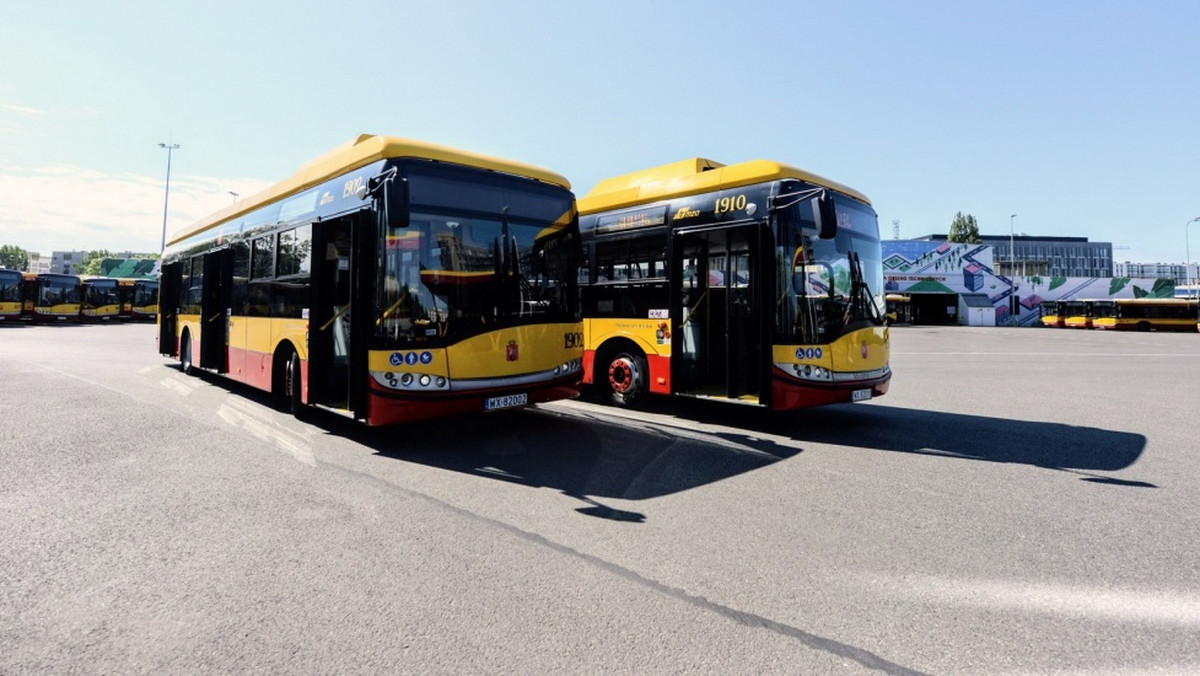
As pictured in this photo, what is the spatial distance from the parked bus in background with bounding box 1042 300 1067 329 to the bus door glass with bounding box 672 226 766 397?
62770mm

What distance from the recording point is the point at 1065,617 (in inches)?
120

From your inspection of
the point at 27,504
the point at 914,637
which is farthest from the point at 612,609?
the point at 27,504

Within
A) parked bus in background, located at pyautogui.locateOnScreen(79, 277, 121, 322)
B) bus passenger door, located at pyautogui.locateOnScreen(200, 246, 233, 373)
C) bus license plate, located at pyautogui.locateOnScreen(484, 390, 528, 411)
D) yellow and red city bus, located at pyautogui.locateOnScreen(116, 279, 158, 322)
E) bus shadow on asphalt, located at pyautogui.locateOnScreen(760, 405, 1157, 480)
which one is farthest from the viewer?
yellow and red city bus, located at pyautogui.locateOnScreen(116, 279, 158, 322)

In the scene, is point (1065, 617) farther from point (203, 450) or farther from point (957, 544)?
point (203, 450)

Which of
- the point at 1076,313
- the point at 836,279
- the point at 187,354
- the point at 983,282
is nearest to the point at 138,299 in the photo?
the point at 187,354

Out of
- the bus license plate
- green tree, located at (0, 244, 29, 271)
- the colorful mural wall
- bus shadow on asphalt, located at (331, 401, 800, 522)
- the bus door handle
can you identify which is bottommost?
bus shadow on asphalt, located at (331, 401, 800, 522)

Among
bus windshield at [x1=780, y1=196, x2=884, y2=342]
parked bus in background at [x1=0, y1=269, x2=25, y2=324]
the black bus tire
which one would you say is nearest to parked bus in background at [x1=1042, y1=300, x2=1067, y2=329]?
bus windshield at [x1=780, y1=196, x2=884, y2=342]

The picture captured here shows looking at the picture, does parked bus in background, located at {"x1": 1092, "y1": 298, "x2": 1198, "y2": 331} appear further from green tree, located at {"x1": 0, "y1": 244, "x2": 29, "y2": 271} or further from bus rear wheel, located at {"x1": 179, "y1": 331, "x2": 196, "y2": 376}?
green tree, located at {"x1": 0, "y1": 244, "x2": 29, "y2": 271}

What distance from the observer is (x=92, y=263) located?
119188 millimetres

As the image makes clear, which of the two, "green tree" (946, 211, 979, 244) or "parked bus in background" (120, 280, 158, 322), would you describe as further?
"green tree" (946, 211, 979, 244)

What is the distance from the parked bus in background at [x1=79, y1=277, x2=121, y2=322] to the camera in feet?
124

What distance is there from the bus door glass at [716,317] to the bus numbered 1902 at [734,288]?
1 cm

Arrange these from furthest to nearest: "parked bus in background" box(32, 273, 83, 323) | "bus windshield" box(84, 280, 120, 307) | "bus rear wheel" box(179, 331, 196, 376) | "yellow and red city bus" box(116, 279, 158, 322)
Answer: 1. "yellow and red city bus" box(116, 279, 158, 322)
2. "bus windshield" box(84, 280, 120, 307)
3. "parked bus in background" box(32, 273, 83, 323)
4. "bus rear wheel" box(179, 331, 196, 376)

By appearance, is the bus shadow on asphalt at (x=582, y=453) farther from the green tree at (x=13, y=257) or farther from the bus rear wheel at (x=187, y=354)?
the green tree at (x=13, y=257)
